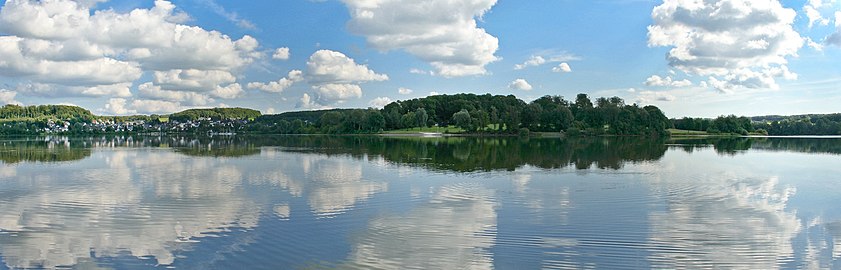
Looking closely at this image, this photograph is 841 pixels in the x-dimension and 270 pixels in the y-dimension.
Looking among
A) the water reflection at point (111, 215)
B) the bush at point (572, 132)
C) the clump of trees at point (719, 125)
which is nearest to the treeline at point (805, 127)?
the clump of trees at point (719, 125)

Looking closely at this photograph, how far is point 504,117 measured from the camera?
12594cm

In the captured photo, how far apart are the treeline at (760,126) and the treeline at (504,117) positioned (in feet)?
46.4

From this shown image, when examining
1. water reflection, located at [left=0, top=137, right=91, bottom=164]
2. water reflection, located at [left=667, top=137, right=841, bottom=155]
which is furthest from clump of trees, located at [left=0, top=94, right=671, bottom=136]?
water reflection, located at [left=0, top=137, right=91, bottom=164]

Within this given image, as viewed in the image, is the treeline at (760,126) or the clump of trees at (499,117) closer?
the clump of trees at (499,117)

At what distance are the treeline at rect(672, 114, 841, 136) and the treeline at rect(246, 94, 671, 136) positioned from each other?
14152 millimetres

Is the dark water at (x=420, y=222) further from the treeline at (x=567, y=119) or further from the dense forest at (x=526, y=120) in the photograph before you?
the dense forest at (x=526, y=120)

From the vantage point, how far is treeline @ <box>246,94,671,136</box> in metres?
126

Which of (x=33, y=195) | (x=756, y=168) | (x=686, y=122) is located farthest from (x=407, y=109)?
(x=33, y=195)

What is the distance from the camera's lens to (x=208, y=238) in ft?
43.2

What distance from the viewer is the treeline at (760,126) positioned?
138750 millimetres

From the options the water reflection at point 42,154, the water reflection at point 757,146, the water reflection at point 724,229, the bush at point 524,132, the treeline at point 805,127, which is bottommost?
the water reflection at point 724,229

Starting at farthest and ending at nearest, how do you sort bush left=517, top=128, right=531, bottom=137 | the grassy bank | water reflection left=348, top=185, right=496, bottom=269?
the grassy bank < bush left=517, top=128, right=531, bottom=137 < water reflection left=348, top=185, right=496, bottom=269

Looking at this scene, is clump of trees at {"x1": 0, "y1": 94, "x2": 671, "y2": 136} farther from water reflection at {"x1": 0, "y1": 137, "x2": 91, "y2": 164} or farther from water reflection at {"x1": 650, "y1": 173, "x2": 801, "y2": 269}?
water reflection at {"x1": 650, "y1": 173, "x2": 801, "y2": 269}

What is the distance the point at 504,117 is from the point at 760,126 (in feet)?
283
